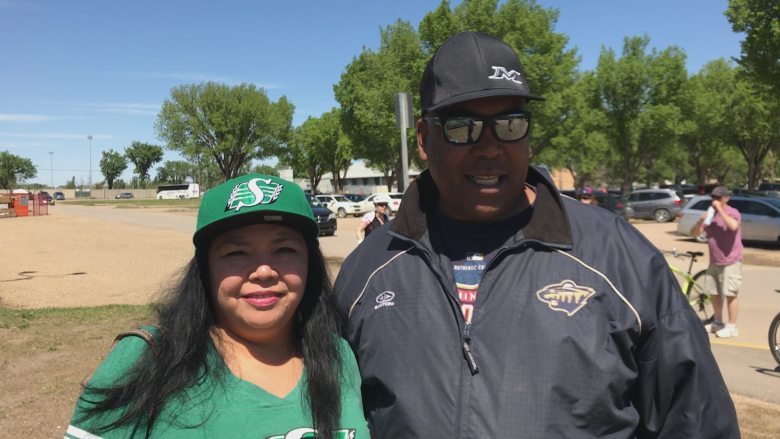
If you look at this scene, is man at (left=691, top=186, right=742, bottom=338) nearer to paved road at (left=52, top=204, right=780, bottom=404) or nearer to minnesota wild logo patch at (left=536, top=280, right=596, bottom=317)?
paved road at (left=52, top=204, right=780, bottom=404)

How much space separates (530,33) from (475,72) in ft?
101

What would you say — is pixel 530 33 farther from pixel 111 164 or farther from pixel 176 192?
pixel 111 164

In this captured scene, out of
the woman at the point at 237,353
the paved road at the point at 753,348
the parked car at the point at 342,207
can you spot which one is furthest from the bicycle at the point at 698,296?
the parked car at the point at 342,207

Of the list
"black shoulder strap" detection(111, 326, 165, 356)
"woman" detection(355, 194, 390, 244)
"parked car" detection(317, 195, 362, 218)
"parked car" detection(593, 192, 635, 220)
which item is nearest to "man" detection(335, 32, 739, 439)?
"black shoulder strap" detection(111, 326, 165, 356)

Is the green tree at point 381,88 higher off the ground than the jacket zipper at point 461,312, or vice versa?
the green tree at point 381,88

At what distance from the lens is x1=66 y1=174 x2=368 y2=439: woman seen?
5.15 feet

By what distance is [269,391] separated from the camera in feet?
5.71

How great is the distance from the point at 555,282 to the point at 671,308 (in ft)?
1.09

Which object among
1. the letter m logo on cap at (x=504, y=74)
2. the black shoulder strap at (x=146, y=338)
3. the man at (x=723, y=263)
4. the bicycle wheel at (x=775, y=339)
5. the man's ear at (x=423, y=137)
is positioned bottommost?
the bicycle wheel at (x=775, y=339)

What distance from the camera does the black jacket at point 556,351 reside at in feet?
5.51

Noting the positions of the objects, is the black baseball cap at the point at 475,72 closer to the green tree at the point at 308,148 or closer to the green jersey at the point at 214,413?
the green jersey at the point at 214,413

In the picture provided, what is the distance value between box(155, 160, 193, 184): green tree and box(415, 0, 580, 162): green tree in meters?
102

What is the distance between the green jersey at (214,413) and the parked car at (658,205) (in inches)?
1169

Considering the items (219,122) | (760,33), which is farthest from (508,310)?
(219,122)
